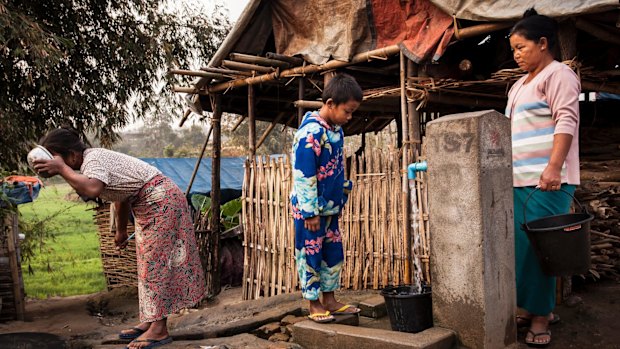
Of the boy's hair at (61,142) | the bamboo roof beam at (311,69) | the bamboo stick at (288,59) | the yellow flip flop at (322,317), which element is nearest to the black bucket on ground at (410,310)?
the yellow flip flop at (322,317)

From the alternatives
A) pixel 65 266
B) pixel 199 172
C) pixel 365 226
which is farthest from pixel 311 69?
pixel 65 266

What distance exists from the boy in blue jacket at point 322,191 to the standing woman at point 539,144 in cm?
102

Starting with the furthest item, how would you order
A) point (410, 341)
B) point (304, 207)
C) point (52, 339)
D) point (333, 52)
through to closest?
point (333, 52)
point (52, 339)
point (304, 207)
point (410, 341)

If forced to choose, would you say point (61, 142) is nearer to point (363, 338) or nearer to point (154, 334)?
point (154, 334)

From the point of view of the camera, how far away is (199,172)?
11.2m

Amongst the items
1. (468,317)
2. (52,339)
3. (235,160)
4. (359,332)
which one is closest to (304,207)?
(359,332)

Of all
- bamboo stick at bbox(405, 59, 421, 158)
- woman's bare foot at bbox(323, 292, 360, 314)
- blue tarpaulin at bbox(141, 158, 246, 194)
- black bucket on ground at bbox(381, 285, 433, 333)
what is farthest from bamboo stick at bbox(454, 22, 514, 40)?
blue tarpaulin at bbox(141, 158, 246, 194)

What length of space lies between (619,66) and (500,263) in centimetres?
537

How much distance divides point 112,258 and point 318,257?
7102 millimetres

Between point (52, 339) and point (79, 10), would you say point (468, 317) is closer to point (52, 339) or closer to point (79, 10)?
point (52, 339)

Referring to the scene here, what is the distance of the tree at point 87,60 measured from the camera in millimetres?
7980

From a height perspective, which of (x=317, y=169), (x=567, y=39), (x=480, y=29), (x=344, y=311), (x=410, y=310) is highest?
(x=480, y=29)

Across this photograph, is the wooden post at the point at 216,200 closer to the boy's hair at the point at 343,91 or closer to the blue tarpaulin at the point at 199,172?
the blue tarpaulin at the point at 199,172

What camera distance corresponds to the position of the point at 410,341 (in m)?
3.10
